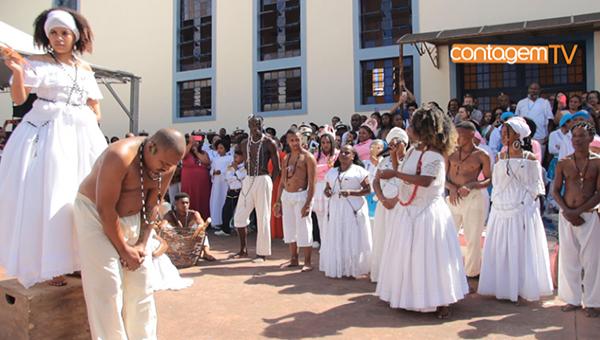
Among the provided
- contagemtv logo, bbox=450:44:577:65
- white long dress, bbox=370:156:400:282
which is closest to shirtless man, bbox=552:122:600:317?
white long dress, bbox=370:156:400:282

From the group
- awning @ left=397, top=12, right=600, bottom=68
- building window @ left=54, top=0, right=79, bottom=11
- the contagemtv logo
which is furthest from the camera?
building window @ left=54, top=0, right=79, bottom=11

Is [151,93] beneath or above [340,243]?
above

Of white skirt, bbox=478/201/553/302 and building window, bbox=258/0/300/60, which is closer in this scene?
white skirt, bbox=478/201/553/302

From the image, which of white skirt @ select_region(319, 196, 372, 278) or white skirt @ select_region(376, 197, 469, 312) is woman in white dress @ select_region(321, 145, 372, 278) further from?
white skirt @ select_region(376, 197, 469, 312)

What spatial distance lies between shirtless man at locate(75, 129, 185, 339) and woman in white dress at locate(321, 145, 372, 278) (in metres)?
3.48

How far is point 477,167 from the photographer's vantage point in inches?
233

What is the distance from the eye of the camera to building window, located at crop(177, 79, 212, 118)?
17344 mm

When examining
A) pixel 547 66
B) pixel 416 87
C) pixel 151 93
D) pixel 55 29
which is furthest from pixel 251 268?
pixel 151 93

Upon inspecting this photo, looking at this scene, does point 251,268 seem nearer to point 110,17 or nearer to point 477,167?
point 477,167

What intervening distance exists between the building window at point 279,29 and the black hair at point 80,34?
1209 centimetres

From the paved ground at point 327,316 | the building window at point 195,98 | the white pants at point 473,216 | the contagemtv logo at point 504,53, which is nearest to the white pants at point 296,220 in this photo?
the paved ground at point 327,316

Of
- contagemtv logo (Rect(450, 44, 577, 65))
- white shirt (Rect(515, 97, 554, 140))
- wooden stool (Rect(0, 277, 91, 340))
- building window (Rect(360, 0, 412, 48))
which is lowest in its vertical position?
wooden stool (Rect(0, 277, 91, 340))

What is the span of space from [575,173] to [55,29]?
4.49m

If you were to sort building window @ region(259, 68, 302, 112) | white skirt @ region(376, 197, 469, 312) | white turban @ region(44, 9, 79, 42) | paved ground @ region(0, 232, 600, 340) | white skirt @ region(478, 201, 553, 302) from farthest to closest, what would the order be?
building window @ region(259, 68, 302, 112), white skirt @ region(478, 201, 553, 302), white skirt @ region(376, 197, 469, 312), paved ground @ region(0, 232, 600, 340), white turban @ region(44, 9, 79, 42)
